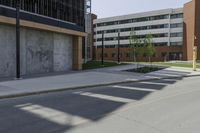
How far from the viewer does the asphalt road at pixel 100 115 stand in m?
7.05

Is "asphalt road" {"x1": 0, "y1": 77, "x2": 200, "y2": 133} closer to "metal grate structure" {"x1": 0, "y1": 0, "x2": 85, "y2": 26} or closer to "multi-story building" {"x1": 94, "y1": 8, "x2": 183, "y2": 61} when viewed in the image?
Result: "metal grate structure" {"x1": 0, "y1": 0, "x2": 85, "y2": 26}

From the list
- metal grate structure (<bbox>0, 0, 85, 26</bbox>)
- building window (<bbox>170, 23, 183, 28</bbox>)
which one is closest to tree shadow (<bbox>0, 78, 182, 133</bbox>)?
metal grate structure (<bbox>0, 0, 85, 26</bbox>)

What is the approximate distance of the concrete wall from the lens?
2153 centimetres

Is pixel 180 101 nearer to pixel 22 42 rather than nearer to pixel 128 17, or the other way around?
pixel 22 42

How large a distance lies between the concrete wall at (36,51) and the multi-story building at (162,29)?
42882 mm

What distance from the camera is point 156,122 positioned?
775cm

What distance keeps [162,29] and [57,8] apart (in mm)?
54140

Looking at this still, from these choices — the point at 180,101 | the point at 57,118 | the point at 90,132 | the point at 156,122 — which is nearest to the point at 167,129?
the point at 156,122

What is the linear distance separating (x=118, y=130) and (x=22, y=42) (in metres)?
17.9

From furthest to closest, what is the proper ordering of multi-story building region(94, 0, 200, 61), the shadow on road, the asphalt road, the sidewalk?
multi-story building region(94, 0, 200, 61) < the sidewalk < the shadow on road < the asphalt road

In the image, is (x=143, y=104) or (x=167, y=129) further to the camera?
(x=143, y=104)

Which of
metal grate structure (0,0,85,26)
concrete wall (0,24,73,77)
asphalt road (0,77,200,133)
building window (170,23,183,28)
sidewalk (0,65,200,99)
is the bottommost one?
asphalt road (0,77,200,133)

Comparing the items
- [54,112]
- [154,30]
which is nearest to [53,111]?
[54,112]

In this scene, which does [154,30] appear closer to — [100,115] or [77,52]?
[77,52]
